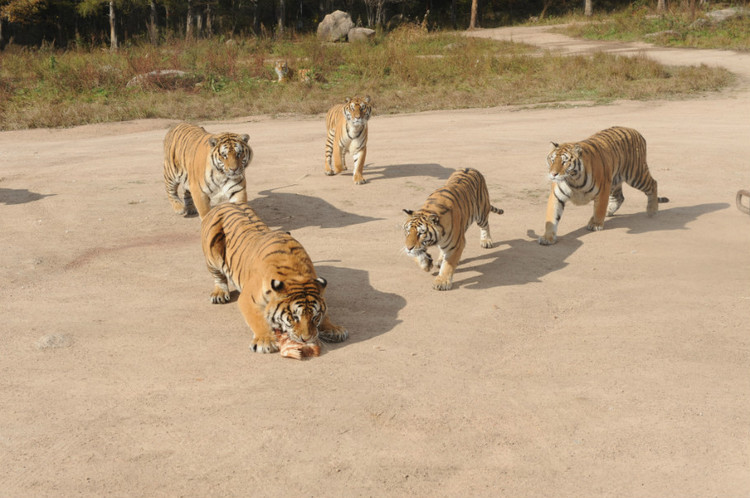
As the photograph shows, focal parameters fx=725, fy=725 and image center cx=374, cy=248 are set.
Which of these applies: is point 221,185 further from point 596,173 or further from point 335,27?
point 335,27

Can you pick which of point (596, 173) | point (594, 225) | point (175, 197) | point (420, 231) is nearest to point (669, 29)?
point (594, 225)

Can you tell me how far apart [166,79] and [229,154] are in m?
11.5

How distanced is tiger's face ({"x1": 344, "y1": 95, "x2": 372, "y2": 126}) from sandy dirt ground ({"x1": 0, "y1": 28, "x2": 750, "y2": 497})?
1069mm

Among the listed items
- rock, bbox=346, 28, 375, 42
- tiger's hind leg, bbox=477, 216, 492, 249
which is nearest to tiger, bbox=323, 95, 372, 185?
tiger's hind leg, bbox=477, 216, 492, 249

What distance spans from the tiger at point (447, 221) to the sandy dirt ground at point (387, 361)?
0.84 feet

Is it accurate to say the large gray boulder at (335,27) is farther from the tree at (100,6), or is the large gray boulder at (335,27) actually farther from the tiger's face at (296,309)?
the tiger's face at (296,309)

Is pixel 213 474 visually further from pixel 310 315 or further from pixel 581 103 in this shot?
pixel 581 103

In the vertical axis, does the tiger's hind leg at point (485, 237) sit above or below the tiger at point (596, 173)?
below

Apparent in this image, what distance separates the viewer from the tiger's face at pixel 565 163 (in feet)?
22.2

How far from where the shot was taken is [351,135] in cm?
977

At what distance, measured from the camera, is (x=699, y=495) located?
11.4ft

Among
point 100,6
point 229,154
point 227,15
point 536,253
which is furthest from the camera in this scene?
point 227,15

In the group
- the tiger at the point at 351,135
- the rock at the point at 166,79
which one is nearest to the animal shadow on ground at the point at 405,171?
the tiger at the point at 351,135

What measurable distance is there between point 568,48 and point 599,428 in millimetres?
22818
